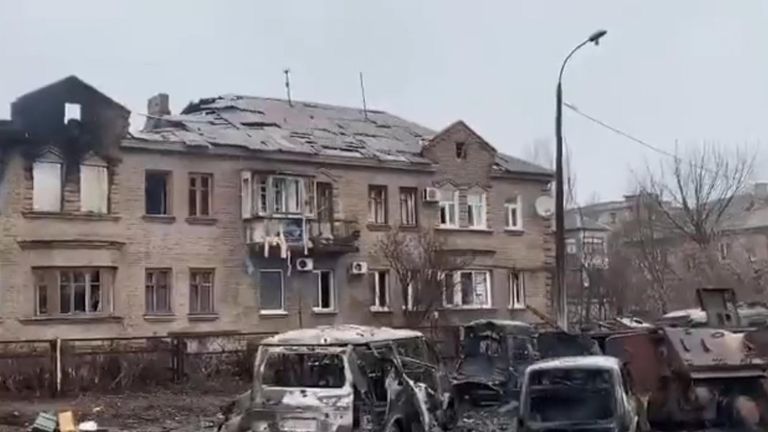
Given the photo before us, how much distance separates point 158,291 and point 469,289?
11.9 m

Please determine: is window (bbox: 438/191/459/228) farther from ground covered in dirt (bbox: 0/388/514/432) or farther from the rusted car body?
the rusted car body

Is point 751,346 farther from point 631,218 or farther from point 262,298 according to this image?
point 631,218

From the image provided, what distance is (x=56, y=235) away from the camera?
29.1 metres

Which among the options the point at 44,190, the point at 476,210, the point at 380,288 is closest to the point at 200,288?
the point at 44,190

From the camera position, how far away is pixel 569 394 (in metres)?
14.6

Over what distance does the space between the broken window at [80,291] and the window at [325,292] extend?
757 cm

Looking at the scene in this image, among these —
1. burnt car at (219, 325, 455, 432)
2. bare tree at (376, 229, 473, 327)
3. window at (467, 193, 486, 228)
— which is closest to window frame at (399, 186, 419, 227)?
bare tree at (376, 229, 473, 327)

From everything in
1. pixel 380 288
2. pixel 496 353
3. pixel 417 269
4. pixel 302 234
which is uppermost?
pixel 302 234

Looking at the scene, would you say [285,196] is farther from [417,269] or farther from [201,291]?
[417,269]

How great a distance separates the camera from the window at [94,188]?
98.0ft

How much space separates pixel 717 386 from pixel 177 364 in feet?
48.2

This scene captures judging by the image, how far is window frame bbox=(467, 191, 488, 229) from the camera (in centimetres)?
3866

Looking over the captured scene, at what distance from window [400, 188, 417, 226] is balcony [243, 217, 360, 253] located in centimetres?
290

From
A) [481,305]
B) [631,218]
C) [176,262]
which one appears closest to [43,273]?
[176,262]
